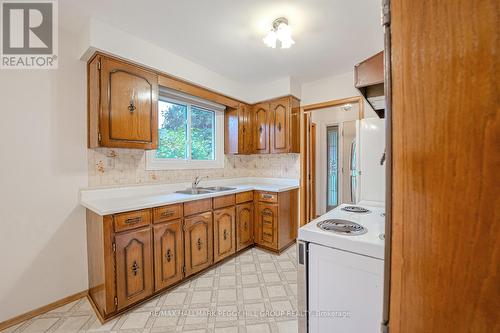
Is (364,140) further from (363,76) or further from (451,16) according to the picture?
(451,16)

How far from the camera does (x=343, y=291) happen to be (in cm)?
103

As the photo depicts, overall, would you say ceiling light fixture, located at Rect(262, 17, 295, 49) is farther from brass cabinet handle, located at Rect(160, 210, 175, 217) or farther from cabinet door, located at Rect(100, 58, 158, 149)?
brass cabinet handle, located at Rect(160, 210, 175, 217)

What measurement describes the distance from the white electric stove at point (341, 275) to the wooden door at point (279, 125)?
6.22 ft

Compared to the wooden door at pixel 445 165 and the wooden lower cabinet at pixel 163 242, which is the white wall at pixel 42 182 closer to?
the wooden lower cabinet at pixel 163 242

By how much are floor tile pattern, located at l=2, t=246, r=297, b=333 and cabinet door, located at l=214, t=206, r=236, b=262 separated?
0.26 meters

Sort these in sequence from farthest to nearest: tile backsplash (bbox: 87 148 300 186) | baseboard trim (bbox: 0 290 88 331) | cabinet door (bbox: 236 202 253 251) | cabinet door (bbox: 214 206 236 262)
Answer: cabinet door (bbox: 236 202 253 251) → cabinet door (bbox: 214 206 236 262) → tile backsplash (bbox: 87 148 300 186) → baseboard trim (bbox: 0 290 88 331)

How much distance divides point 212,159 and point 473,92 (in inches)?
117

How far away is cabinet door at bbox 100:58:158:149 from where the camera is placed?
1787 mm

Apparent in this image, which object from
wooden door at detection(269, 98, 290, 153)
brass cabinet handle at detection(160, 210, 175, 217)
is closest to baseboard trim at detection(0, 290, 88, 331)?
brass cabinet handle at detection(160, 210, 175, 217)

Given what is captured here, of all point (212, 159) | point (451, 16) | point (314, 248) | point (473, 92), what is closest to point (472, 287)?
point (473, 92)

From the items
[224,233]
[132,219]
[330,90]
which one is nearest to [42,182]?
[132,219]

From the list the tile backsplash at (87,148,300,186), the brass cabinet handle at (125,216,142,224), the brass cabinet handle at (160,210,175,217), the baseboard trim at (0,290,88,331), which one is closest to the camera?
the baseboard trim at (0,290,88,331)

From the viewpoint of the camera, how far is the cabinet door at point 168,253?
1.84 metres

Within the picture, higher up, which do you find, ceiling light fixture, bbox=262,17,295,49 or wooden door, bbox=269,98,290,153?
ceiling light fixture, bbox=262,17,295,49
